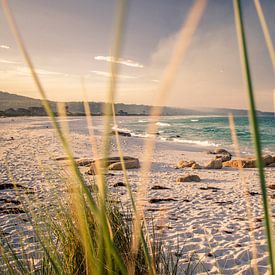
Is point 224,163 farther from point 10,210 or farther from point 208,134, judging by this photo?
point 208,134

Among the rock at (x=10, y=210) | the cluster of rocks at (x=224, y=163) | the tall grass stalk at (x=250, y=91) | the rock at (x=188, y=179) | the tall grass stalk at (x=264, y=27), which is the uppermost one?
the tall grass stalk at (x=264, y=27)

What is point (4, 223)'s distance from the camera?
4863 millimetres

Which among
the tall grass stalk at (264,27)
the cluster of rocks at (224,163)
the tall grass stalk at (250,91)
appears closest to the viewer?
the tall grass stalk at (250,91)

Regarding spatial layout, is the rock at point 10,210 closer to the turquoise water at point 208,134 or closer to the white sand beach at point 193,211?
the white sand beach at point 193,211

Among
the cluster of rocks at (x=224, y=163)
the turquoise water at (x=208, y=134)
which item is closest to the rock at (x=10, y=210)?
the cluster of rocks at (x=224, y=163)

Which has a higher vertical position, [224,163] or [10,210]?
[10,210]

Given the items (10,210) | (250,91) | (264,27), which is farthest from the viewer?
(10,210)

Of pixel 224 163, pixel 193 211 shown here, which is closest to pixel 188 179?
pixel 193 211

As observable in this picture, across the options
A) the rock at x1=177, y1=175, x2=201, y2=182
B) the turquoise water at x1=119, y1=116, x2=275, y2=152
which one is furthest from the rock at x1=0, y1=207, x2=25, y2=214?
the turquoise water at x1=119, y1=116, x2=275, y2=152

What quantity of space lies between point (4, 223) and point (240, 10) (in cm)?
528

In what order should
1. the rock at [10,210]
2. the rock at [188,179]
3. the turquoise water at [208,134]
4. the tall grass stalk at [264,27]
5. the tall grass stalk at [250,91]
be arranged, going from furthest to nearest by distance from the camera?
1. the turquoise water at [208,134]
2. the rock at [188,179]
3. the rock at [10,210]
4. the tall grass stalk at [264,27]
5. the tall grass stalk at [250,91]

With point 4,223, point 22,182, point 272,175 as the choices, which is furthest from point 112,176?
point 272,175

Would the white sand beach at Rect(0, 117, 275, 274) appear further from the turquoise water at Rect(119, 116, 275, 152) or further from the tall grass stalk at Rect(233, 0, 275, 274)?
the turquoise water at Rect(119, 116, 275, 152)

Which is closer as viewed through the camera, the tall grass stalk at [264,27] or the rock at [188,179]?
the tall grass stalk at [264,27]
